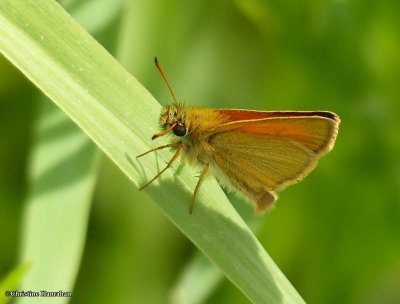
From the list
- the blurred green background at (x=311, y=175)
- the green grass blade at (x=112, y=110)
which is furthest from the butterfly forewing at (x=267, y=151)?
the blurred green background at (x=311, y=175)

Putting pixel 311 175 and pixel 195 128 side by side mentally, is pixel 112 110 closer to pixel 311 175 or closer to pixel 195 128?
pixel 195 128

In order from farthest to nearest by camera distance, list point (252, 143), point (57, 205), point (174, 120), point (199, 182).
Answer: point (252, 143), point (57, 205), point (174, 120), point (199, 182)

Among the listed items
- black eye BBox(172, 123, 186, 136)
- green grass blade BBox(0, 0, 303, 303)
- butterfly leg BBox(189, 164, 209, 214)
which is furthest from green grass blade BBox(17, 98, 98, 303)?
green grass blade BBox(0, 0, 303, 303)

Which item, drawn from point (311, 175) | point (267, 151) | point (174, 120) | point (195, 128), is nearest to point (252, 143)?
point (267, 151)

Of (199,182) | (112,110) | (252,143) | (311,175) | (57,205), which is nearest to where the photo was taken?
(112,110)

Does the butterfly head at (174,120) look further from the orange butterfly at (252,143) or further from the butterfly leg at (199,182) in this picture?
the butterfly leg at (199,182)
